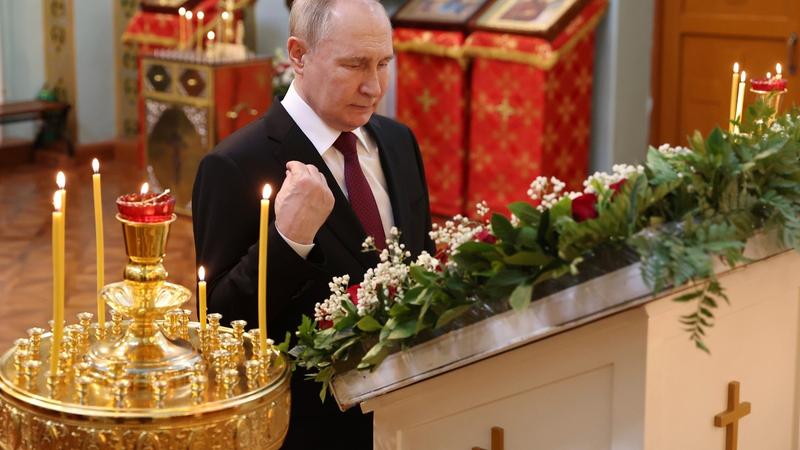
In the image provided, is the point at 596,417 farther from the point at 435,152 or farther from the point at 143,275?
the point at 435,152

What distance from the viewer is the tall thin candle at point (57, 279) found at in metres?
1.62

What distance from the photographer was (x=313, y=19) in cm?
274

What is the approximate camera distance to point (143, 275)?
5.50 feet

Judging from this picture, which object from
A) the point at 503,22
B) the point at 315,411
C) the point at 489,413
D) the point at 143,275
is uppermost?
the point at 503,22

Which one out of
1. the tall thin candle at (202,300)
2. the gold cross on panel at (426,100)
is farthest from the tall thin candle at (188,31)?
the tall thin candle at (202,300)

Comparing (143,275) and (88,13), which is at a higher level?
(88,13)

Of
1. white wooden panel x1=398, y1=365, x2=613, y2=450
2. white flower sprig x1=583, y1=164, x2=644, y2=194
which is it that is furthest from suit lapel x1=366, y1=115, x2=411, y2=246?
white flower sprig x1=583, y1=164, x2=644, y2=194

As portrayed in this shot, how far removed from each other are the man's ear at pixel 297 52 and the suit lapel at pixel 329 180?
0.31 ft

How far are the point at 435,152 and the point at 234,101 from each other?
135 centimetres

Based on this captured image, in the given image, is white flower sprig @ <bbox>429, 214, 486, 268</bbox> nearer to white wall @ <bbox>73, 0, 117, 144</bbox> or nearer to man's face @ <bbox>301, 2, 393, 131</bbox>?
man's face @ <bbox>301, 2, 393, 131</bbox>

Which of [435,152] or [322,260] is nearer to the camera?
[322,260]

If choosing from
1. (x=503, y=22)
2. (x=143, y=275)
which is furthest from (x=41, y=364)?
(x=503, y=22)

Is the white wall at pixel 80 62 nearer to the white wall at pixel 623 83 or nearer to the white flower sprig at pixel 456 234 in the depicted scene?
the white wall at pixel 623 83

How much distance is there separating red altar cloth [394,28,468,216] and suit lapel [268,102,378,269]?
5369 millimetres
